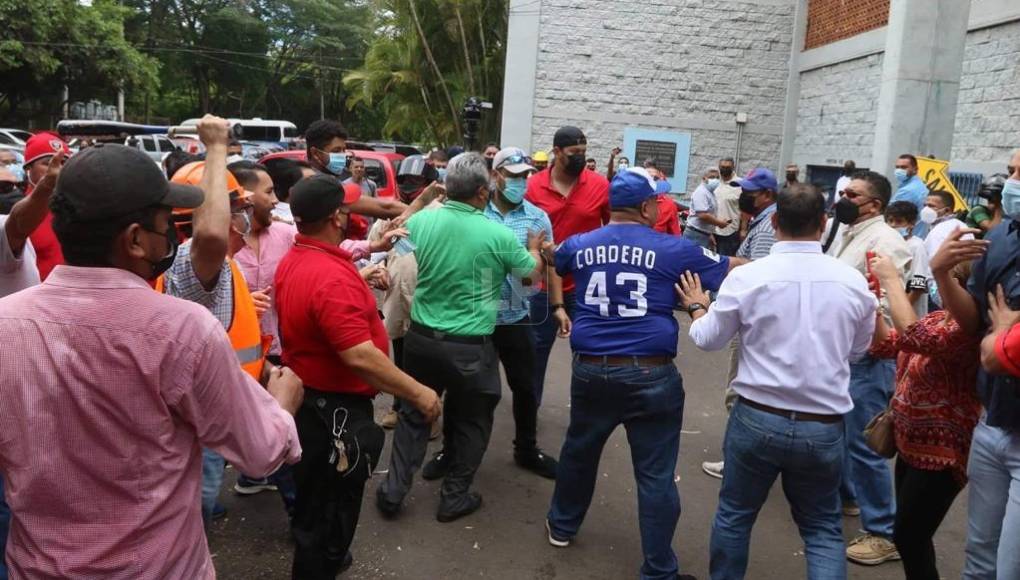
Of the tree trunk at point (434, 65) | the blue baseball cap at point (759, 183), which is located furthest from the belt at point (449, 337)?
the tree trunk at point (434, 65)

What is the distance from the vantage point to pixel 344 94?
46.6 m

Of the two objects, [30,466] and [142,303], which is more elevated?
[142,303]

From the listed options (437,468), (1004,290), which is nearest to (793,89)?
(437,468)

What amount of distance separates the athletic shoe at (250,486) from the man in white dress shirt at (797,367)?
2783 mm

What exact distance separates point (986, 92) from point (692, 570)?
26.8 ft

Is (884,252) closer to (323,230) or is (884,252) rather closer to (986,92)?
(323,230)

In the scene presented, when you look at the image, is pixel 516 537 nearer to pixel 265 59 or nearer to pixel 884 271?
pixel 884 271

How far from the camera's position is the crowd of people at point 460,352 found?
66.4 inches

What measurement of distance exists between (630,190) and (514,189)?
1552mm

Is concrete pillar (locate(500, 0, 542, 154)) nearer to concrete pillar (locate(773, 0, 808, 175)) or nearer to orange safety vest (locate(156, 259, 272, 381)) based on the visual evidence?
concrete pillar (locate(773, 0, 808, 175))

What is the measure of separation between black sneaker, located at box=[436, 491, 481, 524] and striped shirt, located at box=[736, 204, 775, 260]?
2.43 m

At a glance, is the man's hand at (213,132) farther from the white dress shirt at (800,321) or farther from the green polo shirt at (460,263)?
the white dress shirt at (800,321)

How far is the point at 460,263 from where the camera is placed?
13.5ft

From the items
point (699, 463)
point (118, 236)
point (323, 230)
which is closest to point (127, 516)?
point (118, 236)
